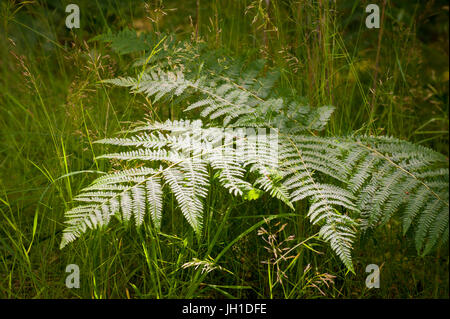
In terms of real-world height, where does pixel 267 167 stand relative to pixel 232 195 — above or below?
above

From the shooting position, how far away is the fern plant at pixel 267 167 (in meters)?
1.36

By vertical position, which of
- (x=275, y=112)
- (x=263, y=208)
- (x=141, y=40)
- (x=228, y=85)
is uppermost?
(x=141, y=40)

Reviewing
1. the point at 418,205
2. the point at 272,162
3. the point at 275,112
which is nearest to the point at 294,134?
the point at 275,112

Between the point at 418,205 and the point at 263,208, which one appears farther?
the point at 263,208

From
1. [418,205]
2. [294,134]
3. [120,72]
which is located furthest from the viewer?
[120,72]

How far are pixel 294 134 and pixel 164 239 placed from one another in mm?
732

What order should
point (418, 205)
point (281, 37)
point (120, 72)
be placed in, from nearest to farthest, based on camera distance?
point (418, 205), point (281, 37), point (120, 72)

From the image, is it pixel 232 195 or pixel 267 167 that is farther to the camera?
pixel 232 195

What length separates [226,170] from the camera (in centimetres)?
145

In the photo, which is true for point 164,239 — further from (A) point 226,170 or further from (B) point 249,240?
(A) point 226,170

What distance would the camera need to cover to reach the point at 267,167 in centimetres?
148

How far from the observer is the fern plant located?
136 cm
